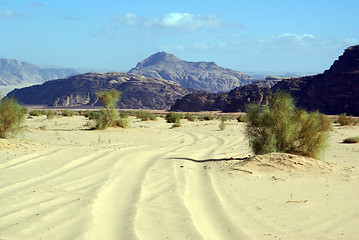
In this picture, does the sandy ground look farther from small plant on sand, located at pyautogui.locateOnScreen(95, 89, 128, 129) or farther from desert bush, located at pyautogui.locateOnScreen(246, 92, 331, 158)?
small plant on sand, located at pyautogui.locateOnScreen(95, 89, 128, 129)

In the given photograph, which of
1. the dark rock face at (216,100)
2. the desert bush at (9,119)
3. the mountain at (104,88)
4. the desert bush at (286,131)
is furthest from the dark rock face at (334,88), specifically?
the desert bush at (9,119)

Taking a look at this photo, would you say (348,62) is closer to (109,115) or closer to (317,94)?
(317,94)

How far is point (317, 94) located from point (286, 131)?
188 feet

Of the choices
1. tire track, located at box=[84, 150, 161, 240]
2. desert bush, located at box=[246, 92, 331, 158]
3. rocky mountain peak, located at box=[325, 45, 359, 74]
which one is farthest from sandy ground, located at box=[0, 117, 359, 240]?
rocky mountain peak, located at box=[325, 45, 359, 74]

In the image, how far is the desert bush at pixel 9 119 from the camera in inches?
452

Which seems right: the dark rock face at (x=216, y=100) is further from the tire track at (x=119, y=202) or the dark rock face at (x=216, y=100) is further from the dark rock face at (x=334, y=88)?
the tire track at (x=119, y=202)

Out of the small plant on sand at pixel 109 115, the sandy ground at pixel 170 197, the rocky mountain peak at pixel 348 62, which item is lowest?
the sandy ground at pixel 170 197

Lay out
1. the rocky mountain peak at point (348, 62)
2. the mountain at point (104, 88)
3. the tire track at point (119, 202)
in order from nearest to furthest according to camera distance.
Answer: the tire track at point (119, 202)
the rocky mountain peak at point (348, 62)
the mountain at point (104, 88)

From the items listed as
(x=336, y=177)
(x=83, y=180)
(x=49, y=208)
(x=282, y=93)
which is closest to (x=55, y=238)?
(x=49, y=208)

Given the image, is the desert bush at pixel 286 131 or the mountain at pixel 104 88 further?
the mountain at pixel 104 88

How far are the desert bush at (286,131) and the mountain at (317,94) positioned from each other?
1785 inches

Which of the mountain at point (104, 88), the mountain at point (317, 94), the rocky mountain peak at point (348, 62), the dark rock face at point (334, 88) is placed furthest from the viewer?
the mountain at point (104, 88)

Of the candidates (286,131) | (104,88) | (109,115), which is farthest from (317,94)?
(286,131)

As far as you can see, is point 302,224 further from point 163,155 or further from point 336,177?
point 163,155
